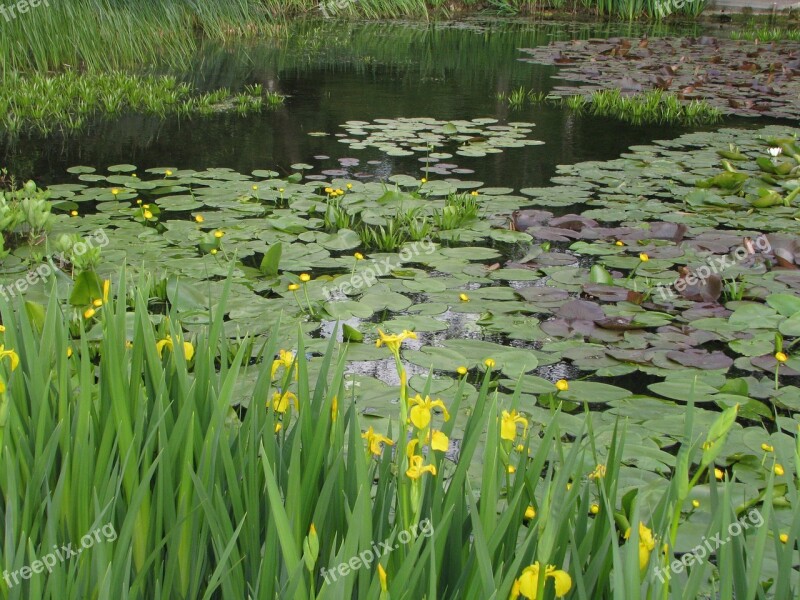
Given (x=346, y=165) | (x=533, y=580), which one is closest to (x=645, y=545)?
(x=533, y=580)

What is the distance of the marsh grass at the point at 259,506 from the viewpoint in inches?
42.8

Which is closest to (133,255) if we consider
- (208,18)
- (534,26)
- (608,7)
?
(208,18)

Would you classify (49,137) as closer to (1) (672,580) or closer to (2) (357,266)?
(2) (357,266)

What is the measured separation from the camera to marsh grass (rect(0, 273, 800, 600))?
1087mm

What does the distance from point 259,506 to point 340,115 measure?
6019mm

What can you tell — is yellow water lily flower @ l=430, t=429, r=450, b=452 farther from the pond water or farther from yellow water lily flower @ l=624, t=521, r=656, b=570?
the pond water

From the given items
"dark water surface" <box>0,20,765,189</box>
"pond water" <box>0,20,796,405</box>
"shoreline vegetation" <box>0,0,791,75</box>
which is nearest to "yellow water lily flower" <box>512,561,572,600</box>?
"pond water" <box>0,20,796,405</box>

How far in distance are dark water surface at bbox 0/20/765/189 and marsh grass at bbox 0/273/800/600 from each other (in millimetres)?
3799

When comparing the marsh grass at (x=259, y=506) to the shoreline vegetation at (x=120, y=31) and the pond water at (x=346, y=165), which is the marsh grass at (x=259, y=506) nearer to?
the pond water at (x=346, y=165)

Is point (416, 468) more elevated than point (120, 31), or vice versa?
point (120, 31)

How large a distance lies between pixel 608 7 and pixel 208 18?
8374 millimetres

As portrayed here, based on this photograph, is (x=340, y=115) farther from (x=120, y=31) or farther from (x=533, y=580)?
(x=533, y=580)

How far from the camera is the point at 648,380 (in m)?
2.82

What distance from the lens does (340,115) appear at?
7.07 m
